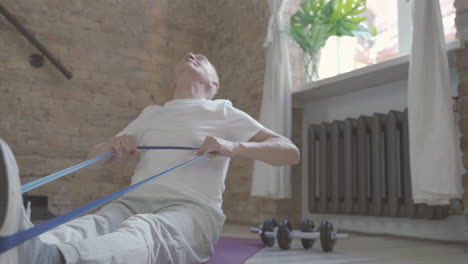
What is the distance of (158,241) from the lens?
3.74 ft

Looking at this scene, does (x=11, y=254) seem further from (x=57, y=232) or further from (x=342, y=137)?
(x=342, y=137)

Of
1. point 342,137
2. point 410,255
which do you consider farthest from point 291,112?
point 410,255

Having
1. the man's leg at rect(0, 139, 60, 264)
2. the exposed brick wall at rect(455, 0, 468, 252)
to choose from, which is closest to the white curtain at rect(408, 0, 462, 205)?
the exposed brick wall at rect(455, 0, 468, 252)

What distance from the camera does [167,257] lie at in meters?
1.16

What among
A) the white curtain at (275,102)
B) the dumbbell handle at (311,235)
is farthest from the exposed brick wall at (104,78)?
the dumbbell handle at (311,235)


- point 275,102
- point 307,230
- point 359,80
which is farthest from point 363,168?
point 307,230

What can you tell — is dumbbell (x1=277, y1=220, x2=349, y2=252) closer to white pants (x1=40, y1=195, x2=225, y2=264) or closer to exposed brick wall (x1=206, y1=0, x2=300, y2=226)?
white pants (x1=40, y1=195, x2=225, y2=264)

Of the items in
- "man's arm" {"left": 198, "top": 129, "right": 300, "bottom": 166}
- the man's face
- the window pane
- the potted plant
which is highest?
the potted plant

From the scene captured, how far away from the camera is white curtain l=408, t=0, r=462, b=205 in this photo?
2373mm

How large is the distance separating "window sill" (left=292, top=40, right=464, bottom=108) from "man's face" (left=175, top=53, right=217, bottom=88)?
151cm

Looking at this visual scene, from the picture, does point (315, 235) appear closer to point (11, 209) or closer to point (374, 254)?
point (374, 254)

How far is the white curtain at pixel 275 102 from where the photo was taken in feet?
12.0

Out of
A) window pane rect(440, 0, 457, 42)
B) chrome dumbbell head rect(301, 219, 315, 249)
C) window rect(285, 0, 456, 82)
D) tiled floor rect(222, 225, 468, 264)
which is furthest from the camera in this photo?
window rect(285, 0, 456, 82)

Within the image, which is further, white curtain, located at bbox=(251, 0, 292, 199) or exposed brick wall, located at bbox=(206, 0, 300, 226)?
exposed brick wall, located at bbox=(206, 0, 300, 226)
